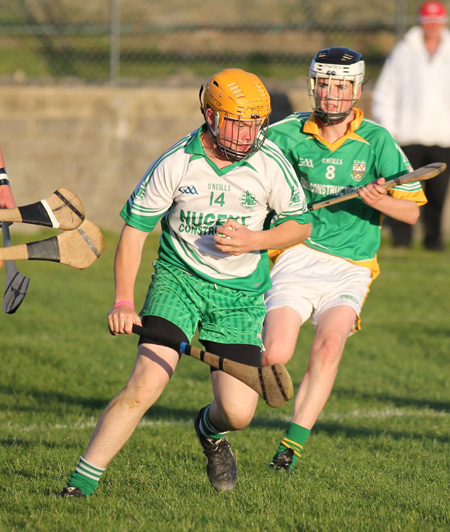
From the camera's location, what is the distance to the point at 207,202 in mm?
4668

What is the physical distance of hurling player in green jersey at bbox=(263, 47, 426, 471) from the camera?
535cm

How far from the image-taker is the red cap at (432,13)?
469 inches

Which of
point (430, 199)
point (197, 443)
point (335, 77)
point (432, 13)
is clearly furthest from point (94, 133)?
point (197, 443)

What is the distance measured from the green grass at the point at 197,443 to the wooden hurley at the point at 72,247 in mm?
1064

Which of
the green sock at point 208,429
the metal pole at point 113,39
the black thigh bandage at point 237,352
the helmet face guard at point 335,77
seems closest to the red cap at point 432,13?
the metal pole at point 113,39

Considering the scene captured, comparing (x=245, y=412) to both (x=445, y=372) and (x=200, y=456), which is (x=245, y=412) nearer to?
(x=200, y=456)

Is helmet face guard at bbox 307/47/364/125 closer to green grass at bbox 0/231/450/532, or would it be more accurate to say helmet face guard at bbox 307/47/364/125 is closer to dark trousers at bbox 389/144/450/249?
green grass at bbox 0/231/450/532

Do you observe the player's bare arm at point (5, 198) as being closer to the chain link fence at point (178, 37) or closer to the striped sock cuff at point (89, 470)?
the striped sock cuff at point (89, 470)

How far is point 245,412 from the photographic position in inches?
182

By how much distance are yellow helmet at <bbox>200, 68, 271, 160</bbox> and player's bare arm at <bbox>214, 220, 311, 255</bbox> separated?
38cm

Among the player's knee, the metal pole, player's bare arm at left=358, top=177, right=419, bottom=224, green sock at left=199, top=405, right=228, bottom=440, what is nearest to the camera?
green sock at left=199, top=405, right=228, bottom=440

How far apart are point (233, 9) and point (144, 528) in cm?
1185

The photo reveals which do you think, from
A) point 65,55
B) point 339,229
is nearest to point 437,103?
point 65,55

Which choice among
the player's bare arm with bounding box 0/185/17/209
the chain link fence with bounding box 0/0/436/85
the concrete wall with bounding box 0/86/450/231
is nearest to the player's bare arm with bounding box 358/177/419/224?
the player's bare arm with bounding box 0/185/17/209
